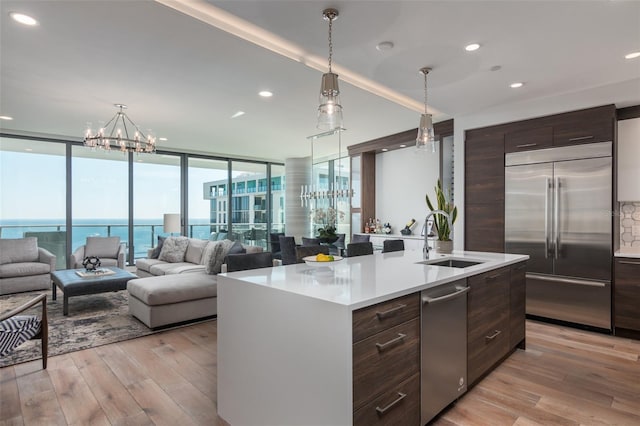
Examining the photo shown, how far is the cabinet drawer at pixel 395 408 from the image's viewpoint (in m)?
1.50

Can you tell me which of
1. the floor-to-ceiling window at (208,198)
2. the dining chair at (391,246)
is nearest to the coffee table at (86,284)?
the dining chair at (391,246)

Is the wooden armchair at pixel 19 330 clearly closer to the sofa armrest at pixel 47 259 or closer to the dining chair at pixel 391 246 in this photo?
the dining chair at pixel 391 246

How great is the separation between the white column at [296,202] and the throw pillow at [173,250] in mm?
3423

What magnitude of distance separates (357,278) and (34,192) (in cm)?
730

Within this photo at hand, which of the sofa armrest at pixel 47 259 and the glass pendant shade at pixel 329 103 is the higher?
the glass pendant shade at pixel 329 103

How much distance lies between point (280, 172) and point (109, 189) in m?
4.41

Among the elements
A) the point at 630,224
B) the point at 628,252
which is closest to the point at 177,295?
the point at 628,252

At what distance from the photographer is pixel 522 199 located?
4227mm

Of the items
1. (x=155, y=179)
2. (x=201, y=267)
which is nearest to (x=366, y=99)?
(x=201, y=267)

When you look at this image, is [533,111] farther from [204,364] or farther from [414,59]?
[204,364]

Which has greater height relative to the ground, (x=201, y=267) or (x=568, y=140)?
(x=568, y=140)

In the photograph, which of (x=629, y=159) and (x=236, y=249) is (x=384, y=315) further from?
(x=629, y=159)

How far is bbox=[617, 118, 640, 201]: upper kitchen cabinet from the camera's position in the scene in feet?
12.1

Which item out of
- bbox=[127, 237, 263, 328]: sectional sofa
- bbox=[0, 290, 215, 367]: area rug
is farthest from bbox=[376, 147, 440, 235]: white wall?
bbox=[0, 290, 215, 367]: area rug
